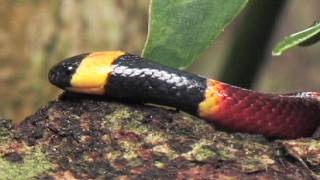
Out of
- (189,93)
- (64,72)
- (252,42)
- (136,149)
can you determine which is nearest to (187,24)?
(136,149)

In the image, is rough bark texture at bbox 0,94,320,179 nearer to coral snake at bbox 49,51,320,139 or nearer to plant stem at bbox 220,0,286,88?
coral snake at bbox 49,51,320,139

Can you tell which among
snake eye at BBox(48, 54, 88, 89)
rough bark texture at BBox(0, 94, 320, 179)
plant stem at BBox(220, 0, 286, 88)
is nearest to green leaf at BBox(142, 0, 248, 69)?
rough bark texture at BBox(0, 94, 320, 179)

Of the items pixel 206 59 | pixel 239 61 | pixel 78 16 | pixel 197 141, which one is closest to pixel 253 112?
pixel 197 141

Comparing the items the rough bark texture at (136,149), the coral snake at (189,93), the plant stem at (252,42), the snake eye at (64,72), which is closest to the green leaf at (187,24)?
the rough bark texture at (136,149)

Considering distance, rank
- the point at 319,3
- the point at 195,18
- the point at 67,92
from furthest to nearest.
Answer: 1. the point at 319,3
2. the point at 67,92
3. the point at 195,18

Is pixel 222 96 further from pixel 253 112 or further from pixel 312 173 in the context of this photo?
pixel 312 173

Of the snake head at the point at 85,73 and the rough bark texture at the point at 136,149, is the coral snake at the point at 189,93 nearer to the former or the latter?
the snake head at the point at 85,73

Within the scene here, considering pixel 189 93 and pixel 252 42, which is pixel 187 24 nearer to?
pixel 189 93
